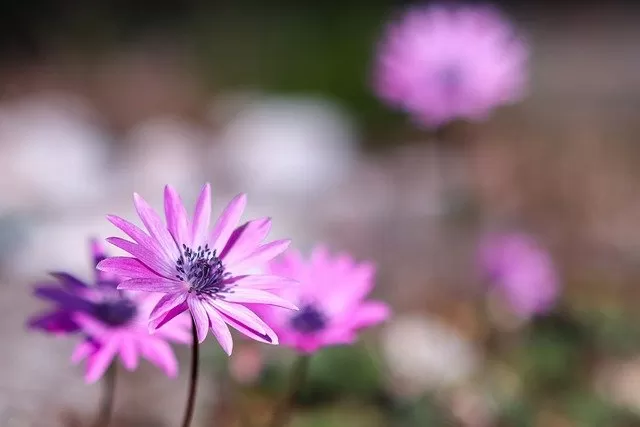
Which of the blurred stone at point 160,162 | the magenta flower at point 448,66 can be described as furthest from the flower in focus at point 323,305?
the blurred stone at point 160,162

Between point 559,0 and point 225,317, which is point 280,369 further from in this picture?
point 559,0

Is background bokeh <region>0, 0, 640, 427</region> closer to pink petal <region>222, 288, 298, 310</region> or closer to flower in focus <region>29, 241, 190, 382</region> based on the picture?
flower in focus <region>29, 241, 190, 382</region>

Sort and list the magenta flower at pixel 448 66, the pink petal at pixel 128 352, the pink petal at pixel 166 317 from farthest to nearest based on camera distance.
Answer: the magenta flower at pixel 448 66 < the pink petal at pixel 128 352 < the pink petal at pixel 166 317

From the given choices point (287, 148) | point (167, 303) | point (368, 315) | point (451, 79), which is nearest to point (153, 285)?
point (167, 303)

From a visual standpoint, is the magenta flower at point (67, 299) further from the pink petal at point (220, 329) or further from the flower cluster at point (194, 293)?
the pink petal at point (220, 329)

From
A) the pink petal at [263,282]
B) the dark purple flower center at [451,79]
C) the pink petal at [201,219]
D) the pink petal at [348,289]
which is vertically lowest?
the pink petal at [263,282]

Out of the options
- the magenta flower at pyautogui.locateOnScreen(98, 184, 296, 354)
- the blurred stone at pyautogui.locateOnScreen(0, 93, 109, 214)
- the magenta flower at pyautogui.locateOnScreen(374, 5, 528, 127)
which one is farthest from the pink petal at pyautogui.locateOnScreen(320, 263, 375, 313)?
the blurred stone at pyautogui.locateOnScreen(0, 93, 109, 214)
